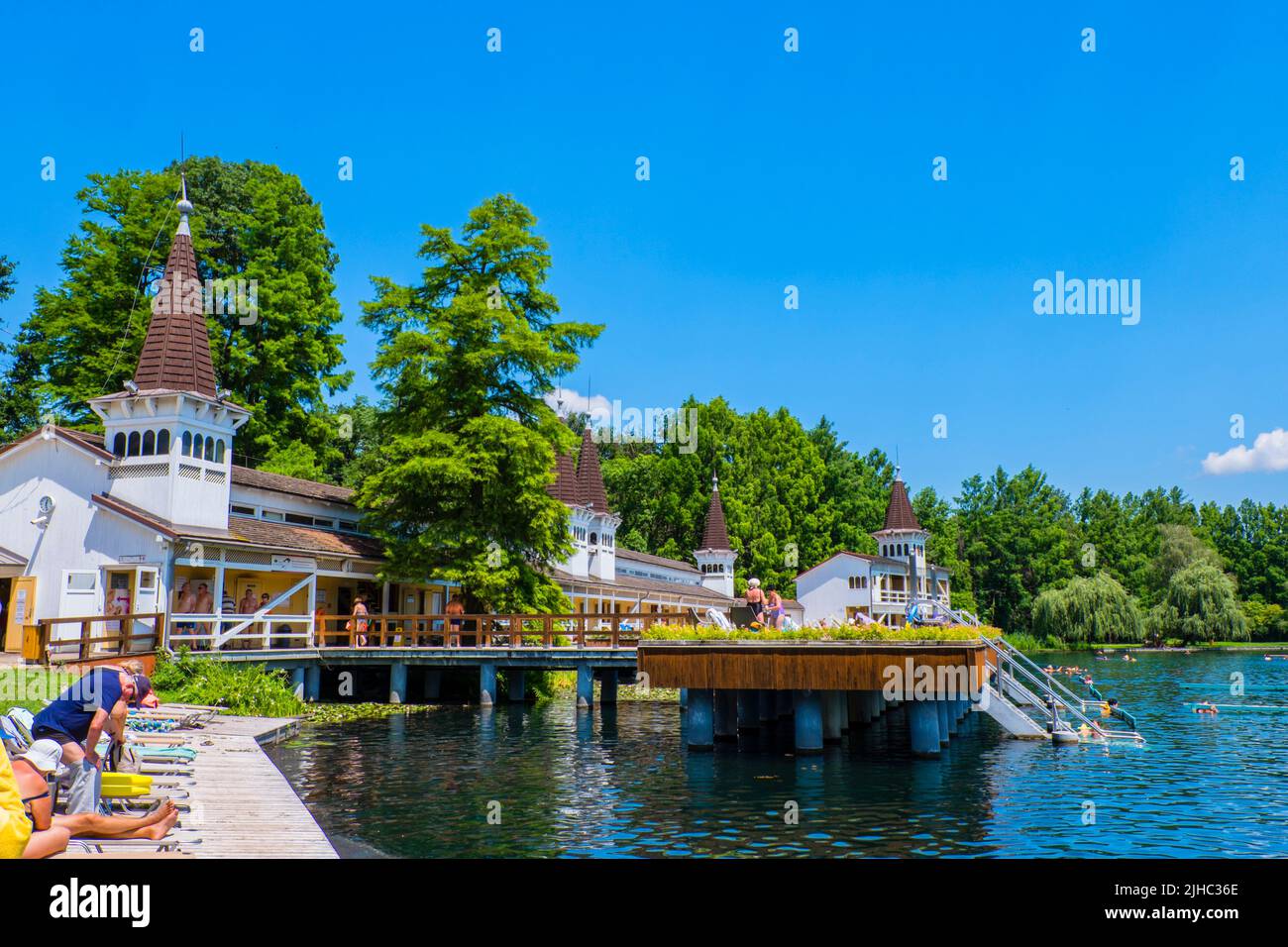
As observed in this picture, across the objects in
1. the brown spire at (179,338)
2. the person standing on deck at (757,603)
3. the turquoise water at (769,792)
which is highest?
the brown spire at (179,338)

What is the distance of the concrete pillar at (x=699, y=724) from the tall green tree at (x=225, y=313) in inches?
1223

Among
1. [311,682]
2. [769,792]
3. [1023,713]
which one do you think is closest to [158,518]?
[311,682]

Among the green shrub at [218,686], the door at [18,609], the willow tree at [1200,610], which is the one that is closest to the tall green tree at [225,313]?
Answer: the door at [18,609]

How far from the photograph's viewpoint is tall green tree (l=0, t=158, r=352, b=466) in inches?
1773

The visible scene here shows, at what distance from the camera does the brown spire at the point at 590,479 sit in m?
57.2

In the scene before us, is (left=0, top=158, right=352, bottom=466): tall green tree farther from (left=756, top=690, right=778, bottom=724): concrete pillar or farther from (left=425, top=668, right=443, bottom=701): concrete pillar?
(left=756, top=690, right=778, bottom=724): concrete pillar

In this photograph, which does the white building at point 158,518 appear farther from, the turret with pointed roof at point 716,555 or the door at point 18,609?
the turret with pointed roof at point 716,555

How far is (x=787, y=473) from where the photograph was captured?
3105 inches

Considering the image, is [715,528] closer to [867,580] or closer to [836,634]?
[867,580]

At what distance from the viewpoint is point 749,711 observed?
2762 cm

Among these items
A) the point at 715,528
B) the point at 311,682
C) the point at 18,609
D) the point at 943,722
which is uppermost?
the point at 715,528

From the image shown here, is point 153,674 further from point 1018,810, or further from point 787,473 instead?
point 787,473

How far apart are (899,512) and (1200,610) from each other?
25873 mm
